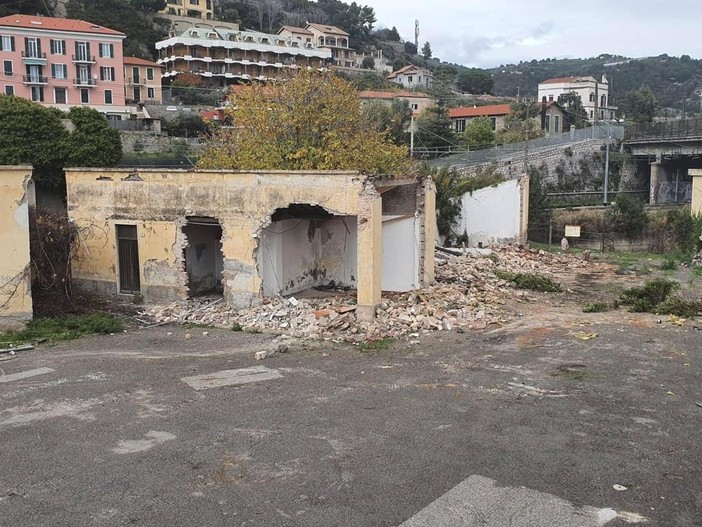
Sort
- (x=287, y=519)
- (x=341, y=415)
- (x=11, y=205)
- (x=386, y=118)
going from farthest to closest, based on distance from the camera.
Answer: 1. (x=386, y=118)
2. (x=11, y=205)
3. (x=341, y=415)
4. (x=287, y=519)

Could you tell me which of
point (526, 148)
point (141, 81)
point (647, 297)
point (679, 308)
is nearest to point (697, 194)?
point (526, 148)

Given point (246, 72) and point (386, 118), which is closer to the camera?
point (386, 118)

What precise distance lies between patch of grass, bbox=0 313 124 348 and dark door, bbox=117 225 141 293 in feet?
7.71

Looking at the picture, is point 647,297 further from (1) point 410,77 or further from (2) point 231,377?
(1) point 410,77

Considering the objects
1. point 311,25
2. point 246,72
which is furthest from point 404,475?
point 311,25

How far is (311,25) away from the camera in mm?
110438

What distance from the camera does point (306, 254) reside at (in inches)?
808

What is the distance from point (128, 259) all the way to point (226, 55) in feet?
242

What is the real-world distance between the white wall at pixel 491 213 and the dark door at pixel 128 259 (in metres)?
16.4

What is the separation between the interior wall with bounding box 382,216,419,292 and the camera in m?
19.8

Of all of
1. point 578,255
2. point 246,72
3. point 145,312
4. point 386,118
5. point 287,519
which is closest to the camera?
point 287,519

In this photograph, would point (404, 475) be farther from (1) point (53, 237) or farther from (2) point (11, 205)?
(1) point (53, 237)

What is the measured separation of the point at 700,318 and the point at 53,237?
674 inches

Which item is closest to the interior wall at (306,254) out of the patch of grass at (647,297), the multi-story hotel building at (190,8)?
the patch of grass at (647,297)
